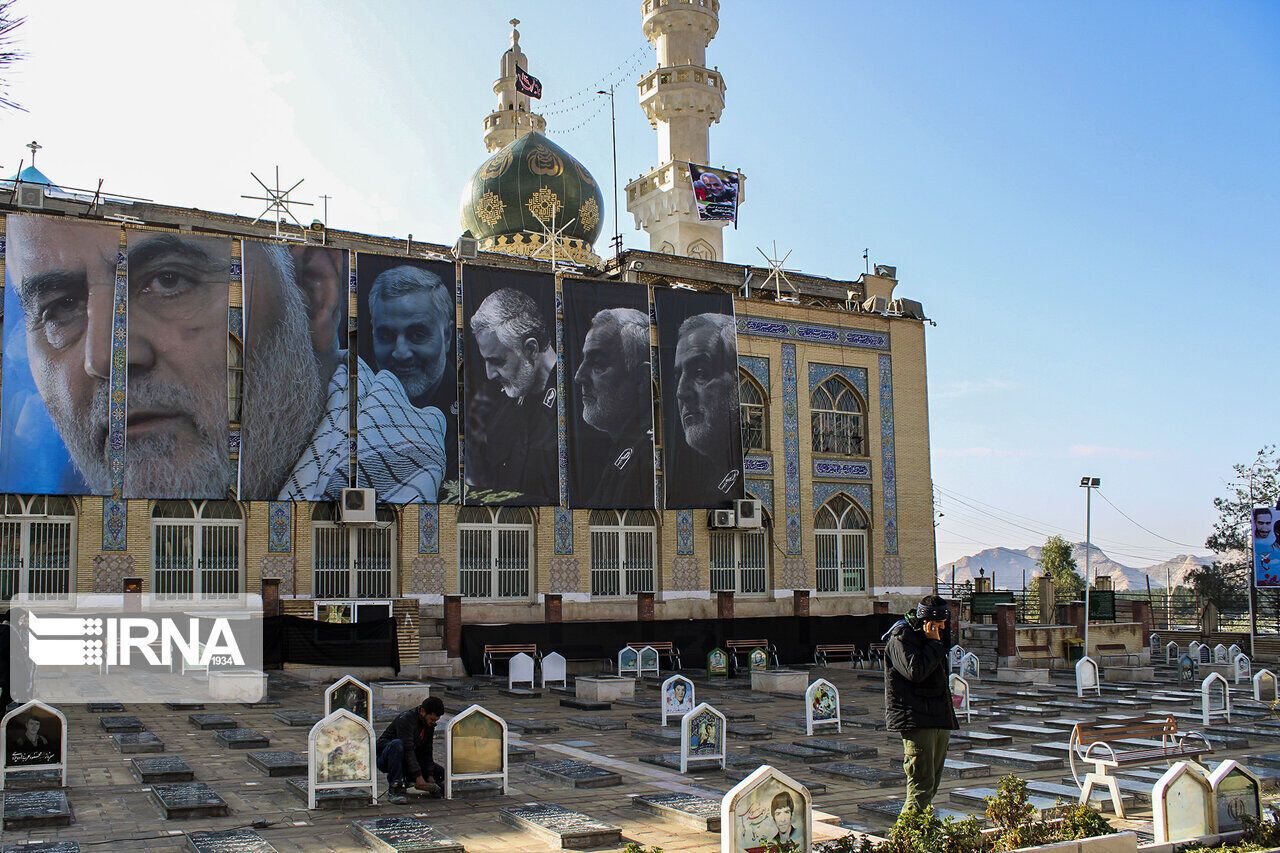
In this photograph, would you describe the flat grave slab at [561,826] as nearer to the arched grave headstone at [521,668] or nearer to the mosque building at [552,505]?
the arched grave headstone at [521,668]

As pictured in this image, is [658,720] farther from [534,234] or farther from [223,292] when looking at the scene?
[534,234]

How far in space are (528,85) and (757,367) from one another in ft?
63.3

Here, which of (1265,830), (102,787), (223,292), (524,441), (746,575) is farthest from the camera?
(746,575)

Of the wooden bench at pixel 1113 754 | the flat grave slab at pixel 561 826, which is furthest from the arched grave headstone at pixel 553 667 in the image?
the flat grave slab at pixel 561 826

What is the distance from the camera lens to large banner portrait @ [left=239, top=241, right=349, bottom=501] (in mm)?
24547

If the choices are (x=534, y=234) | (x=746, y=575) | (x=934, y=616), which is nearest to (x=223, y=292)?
(x=534, y=234)

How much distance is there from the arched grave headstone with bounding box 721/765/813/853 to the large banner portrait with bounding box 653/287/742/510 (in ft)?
68.7

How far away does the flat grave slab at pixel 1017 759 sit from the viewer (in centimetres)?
1341

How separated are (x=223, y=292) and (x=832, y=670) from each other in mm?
16023

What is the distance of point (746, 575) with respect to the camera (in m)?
31.3

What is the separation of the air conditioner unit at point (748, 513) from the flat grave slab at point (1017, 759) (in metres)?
16.1

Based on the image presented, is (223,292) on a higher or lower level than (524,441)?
higher

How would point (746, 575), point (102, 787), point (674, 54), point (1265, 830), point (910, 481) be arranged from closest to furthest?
1. point (1265, 830)
2. point (102, 787)
3. point (746, 575)
4. point (910, 481)
5. point (674, 54)

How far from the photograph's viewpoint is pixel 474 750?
11422 millimetres
